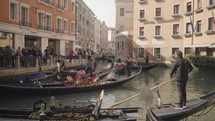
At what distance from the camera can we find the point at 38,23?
1911cm

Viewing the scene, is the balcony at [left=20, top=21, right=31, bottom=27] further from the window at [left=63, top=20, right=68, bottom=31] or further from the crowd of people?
the window at [left=63, top=20, right=68, bottom=31]

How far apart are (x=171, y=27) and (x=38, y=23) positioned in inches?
549

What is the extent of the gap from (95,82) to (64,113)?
5.95 meters

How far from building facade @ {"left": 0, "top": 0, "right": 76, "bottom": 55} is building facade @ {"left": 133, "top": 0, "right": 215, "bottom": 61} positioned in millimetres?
8063

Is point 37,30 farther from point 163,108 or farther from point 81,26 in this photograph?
point 81,26

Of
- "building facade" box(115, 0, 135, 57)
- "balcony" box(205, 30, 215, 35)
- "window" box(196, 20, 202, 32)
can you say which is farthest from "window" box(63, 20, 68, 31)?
"building facade" box(115, 0, 135, 57)

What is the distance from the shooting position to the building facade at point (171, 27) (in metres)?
21.2

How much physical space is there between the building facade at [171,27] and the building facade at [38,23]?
26.5ft

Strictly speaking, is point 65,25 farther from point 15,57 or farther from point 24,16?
point 15,57

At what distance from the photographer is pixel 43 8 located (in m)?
19.7

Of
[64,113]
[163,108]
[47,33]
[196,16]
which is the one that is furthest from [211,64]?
[64,113]

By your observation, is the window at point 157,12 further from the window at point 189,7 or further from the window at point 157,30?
the window at point 189,7

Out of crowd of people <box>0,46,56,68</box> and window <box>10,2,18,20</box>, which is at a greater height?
window <box>10,2,18,20</box>

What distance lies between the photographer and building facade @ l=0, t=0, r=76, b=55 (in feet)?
51.4
